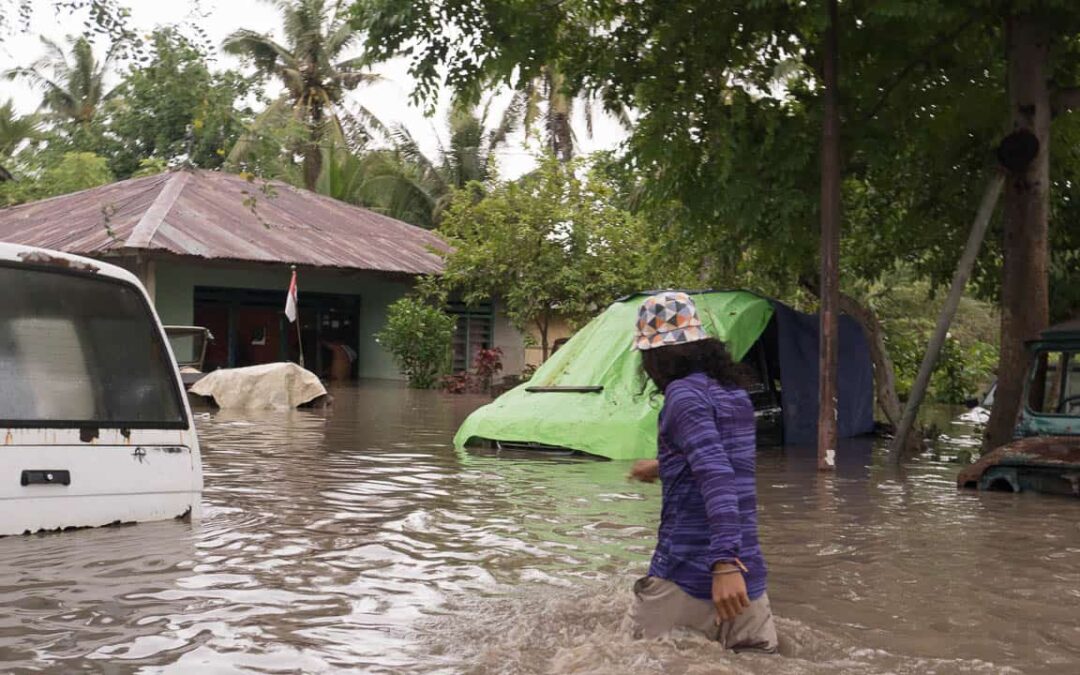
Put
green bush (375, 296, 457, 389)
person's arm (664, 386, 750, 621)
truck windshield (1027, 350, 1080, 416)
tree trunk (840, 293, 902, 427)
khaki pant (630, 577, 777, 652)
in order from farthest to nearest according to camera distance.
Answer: green bush (375, 296, 457, 389) → tree trunk (840, 293, 902, 427) → truck windshield (1027, 350, 1080, 416) → khaki pant (630, 577, 777, 652) → person's arm (664, 386, 750, 621)

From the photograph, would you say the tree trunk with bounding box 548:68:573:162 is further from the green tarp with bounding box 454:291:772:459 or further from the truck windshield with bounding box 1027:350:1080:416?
the truck windshield with bounding box 1027:350:1080:416

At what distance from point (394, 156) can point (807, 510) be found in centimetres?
3168

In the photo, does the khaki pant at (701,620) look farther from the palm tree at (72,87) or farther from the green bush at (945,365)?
the palm tree at (72,87)

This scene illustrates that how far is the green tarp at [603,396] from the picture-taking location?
13.0 meters

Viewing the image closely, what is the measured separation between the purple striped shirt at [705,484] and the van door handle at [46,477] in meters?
3.56

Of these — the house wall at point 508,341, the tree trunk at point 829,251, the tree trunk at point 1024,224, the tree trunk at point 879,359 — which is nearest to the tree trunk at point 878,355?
the tree trunk at point 879,359

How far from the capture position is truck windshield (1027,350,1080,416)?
1123 centimetres

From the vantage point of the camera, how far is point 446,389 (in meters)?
28.0

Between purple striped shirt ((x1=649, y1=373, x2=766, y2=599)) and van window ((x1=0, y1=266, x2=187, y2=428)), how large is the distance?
3.56 metres

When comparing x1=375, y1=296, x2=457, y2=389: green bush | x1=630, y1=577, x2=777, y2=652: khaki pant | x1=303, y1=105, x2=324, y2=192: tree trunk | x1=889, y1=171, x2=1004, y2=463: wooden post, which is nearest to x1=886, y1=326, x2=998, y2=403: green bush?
x1=889, y1=171, x2=1004, y2=463: wooden post

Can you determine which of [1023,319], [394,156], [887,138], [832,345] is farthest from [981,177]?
[394,156]

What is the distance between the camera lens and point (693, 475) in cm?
434

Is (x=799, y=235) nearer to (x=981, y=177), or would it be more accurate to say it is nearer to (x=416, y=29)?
(x=981, y=177)

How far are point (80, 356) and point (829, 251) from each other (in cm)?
839
